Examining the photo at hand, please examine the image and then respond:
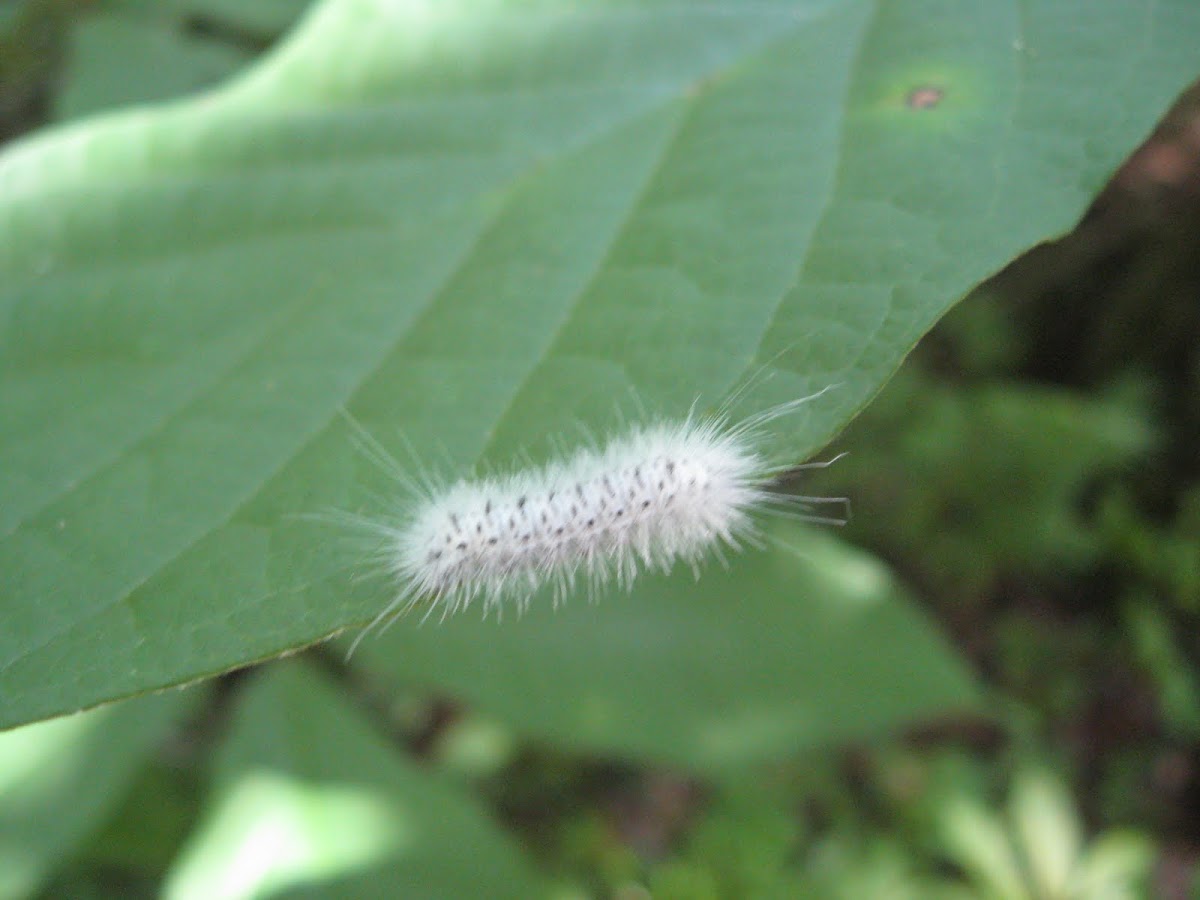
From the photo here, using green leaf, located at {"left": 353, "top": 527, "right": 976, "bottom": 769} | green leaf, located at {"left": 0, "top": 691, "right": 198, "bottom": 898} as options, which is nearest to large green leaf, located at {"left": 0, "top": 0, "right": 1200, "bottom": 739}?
green leaf, located at {"left": 0, "top": 691, "right": 198, "bottom": 898}

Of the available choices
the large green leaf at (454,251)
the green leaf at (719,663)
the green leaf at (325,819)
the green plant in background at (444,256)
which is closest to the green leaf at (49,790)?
the green plant in background at (444,256)

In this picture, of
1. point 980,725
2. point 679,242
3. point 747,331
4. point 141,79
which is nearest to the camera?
point 747,331

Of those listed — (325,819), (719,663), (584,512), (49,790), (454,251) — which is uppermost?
(454,251)

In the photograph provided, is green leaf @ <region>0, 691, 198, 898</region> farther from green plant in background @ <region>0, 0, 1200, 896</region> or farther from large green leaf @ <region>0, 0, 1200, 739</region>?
large green leaf @ <region>0, 0, 1200, 739</region>

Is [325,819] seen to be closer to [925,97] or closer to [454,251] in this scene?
[454,251]

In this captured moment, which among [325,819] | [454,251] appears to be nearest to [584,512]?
[454,251]

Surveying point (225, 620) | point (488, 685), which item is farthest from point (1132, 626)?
point (225, 620)

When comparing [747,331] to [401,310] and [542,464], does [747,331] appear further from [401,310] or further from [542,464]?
[401,310]
